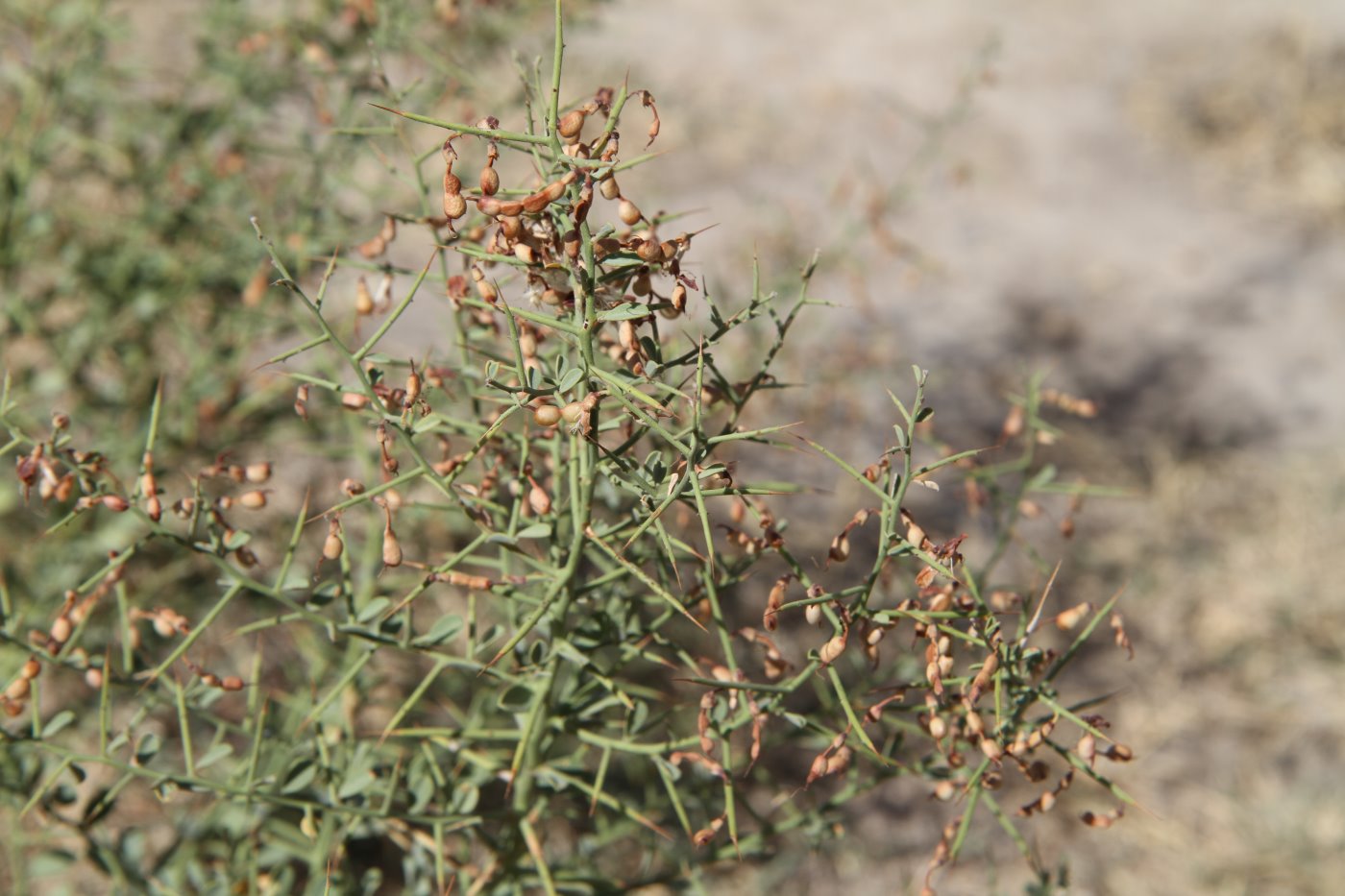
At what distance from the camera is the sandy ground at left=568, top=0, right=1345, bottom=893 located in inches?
96.0

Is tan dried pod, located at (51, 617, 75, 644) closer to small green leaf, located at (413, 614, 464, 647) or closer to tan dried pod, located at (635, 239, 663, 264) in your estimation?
small green leaf, located at (413, 614, 464, 647)

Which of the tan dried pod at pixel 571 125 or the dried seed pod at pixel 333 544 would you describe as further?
the dried seed pod at pixel 333 544

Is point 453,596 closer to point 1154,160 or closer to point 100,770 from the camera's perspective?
point 100,770

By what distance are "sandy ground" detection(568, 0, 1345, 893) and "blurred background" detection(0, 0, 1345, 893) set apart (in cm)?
1

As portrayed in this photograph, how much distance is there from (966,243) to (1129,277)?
0.60 m

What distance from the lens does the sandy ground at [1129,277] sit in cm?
244

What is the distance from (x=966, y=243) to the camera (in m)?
4.46

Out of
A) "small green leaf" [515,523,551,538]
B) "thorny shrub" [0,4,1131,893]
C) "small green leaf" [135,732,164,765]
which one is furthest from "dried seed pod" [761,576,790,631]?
"small green leaf" [135,732,164,765]

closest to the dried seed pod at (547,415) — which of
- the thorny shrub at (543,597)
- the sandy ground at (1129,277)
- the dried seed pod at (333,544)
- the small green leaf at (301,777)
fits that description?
the thorny shrub at (543,597)

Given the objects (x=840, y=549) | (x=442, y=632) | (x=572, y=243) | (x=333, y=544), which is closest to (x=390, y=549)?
(x=333, y=544)

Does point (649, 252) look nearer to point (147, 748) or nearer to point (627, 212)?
point (627, 212)

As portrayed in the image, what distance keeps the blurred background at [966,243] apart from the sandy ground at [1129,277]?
0.01 m

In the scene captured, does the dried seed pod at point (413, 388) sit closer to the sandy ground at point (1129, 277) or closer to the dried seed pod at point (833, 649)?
the dried seed pod at point (833, 649)

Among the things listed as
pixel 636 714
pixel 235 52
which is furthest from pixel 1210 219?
pixel 636 714
